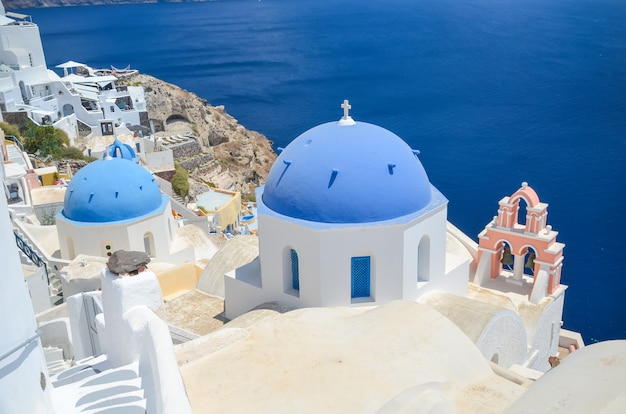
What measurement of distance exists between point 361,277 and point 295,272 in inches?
53.3

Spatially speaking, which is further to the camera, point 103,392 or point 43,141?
point 43,141

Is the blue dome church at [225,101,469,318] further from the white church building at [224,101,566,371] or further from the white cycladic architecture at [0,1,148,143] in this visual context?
the white cycladic architecture at [0,1,148,143]

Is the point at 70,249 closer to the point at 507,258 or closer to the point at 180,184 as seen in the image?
the point at 507,258

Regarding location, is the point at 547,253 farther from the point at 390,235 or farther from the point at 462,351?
the point at 462,351

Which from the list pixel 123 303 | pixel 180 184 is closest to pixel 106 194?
pixel 123 303

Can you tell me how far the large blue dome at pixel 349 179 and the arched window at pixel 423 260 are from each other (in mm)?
829

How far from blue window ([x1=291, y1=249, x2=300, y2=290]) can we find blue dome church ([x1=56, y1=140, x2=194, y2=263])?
6.30 metres

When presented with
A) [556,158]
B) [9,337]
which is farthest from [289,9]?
[9,337]

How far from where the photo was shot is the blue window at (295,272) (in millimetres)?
12055

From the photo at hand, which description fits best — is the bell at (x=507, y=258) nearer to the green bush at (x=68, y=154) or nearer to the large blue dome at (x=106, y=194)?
the large blue dome at (x=106, y=194)

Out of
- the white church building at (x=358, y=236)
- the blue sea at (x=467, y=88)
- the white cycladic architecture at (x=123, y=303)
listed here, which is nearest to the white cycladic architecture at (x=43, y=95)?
the blue sea at (x=467, y=88)

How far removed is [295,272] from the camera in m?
12.2

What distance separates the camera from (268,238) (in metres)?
12.1

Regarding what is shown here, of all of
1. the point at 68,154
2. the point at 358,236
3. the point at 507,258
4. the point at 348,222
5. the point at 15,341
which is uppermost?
the point at 15,341
